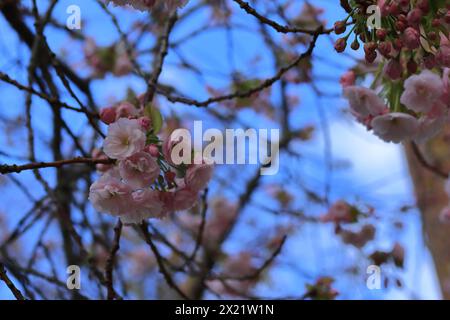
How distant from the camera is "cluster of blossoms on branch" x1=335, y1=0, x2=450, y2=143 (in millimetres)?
1181

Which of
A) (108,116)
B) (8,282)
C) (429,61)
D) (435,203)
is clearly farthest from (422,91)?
(435,203)

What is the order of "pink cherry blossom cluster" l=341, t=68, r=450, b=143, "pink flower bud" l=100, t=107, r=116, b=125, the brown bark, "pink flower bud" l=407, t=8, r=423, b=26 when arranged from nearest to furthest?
"pink flower bud" l=407, t=8, r=423, b=26 → "pink cherry blossom cluster" l=341, t=68, r=450, b=143 → "pink flower bud" l=100, t=107, r=116, b=125 → the brown bark

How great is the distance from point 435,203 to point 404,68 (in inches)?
112

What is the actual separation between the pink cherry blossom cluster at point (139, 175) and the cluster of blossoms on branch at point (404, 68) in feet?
1.24

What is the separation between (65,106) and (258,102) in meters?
2.00

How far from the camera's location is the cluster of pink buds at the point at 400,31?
1.17 meters

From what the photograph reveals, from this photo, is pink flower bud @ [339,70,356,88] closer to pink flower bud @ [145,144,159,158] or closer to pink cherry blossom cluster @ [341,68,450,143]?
pink cherry blossom cluster @ [341,68,450,143]

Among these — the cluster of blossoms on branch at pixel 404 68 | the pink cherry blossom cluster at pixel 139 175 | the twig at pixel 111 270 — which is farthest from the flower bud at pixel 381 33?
the twig at pixel 111 270

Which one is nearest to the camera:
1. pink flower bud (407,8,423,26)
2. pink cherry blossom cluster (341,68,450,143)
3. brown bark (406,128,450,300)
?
pink flower bud (407,8,423,26)

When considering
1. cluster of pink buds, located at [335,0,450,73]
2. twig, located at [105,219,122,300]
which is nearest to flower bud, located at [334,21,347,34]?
cluster of pink buds, located at [335,0,450,73]

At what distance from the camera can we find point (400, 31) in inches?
46.9

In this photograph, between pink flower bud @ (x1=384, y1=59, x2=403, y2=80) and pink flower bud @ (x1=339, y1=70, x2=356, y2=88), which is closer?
pink flower bud @ (x1=384, y1=59, x2=403, y2=80)

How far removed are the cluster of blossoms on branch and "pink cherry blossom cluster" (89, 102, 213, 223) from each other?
0.38 m

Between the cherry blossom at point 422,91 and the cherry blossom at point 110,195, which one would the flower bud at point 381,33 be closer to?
the cherry blossom at point 422,91
